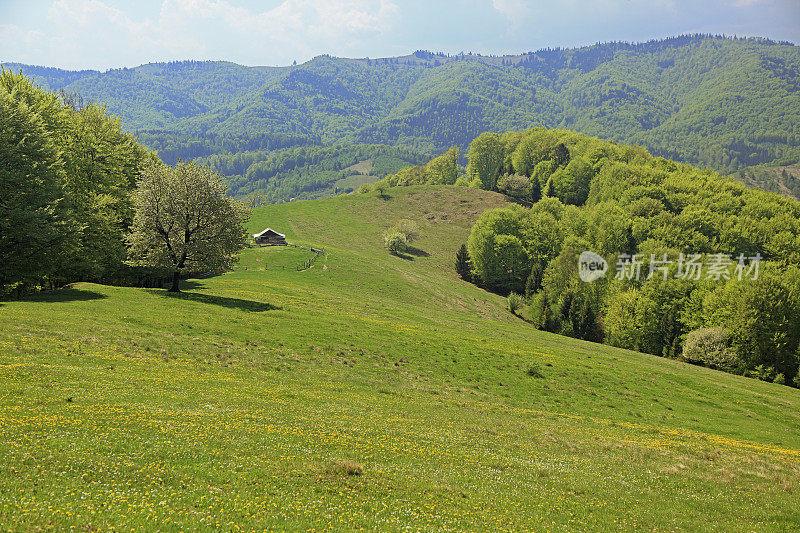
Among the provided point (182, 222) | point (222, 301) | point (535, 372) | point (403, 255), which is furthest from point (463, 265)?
point (182, 222)

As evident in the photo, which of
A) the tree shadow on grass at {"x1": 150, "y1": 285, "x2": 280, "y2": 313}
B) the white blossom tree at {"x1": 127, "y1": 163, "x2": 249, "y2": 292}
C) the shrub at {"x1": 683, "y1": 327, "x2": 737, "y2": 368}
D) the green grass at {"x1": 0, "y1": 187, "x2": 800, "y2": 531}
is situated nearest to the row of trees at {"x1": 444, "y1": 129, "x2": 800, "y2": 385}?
the shrub at {"x1": 683, "y1": 327, "x2": 737, "y2": 368}

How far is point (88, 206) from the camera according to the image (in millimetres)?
52031

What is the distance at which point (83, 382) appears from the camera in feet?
71.5

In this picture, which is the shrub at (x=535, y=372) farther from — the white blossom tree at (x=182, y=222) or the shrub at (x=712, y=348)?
the shrub at (x=712, y=348)

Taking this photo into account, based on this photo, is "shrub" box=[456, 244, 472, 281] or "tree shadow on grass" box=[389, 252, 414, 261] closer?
"tree shadow on grass" box=[389, 252, 414, 261]

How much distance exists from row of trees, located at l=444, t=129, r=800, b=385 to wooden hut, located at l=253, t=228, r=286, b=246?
51.3 metres

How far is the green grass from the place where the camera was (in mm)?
13383

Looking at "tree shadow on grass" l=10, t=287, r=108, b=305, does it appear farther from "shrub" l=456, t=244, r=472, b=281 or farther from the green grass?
"shrub" l=456, t=244, r=472, b=281

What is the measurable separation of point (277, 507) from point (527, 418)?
81.9ft

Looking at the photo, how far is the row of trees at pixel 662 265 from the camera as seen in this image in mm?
69812

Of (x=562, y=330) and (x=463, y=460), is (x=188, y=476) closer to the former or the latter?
(x=463, y=460)

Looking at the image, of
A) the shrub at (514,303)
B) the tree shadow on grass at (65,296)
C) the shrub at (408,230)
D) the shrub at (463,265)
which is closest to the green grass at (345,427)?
the tree shadow on grass at (65,296)

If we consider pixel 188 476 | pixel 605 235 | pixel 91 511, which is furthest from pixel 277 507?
pixel 605 235

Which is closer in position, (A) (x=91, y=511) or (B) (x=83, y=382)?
(A) (x=91, y=511)
